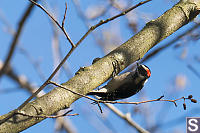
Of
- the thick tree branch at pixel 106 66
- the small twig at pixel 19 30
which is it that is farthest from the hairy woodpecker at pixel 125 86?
the small twig at pixel 19 30

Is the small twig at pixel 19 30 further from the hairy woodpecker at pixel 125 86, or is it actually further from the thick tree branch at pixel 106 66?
the thick tree branch at pixel 106 66

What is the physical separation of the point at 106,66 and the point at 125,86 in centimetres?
144

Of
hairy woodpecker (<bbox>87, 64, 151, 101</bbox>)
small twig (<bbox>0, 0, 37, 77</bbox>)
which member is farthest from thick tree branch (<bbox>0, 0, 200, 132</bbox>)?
small twig (<bbox>0, 0, 37, 77</bbox>)

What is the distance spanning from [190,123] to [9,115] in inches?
106

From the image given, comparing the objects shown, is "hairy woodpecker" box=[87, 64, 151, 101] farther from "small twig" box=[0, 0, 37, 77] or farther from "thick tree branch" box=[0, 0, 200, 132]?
"small twig" box=[0, 0, 37, 77]

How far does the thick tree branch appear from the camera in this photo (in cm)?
214

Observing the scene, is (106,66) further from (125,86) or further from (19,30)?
(19,30)

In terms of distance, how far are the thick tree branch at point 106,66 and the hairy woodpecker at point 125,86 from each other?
845 mm

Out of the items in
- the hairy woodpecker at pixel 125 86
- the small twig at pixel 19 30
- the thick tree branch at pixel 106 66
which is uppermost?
the small twig at pixel 19 30

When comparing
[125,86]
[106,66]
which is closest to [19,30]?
[125,86]

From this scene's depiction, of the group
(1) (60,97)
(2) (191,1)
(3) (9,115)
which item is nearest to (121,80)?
(2) (191,1)

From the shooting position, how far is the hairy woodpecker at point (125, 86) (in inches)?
145

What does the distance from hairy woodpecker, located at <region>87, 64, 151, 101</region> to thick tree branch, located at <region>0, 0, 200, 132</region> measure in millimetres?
845

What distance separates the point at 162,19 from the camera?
9.37 feet
